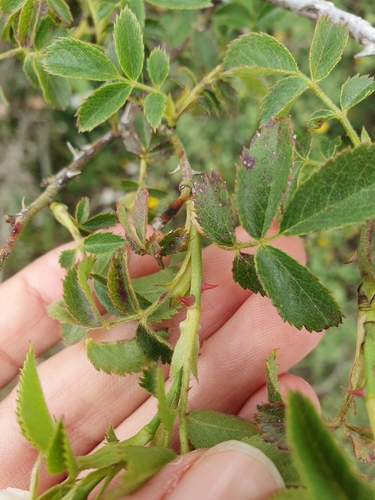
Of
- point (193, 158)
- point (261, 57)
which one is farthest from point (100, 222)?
point (193, 158)

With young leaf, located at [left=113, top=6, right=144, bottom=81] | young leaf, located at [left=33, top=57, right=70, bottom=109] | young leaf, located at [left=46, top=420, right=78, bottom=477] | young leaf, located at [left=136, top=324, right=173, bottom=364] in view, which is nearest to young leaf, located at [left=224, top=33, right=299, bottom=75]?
young leaf, located at [left=113, top=6, right=144, bottom=81]

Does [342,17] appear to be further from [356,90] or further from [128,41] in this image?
[128,41]

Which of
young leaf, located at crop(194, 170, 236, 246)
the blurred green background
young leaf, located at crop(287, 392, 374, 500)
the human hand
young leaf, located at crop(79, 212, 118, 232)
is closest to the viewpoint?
young leaf, located at crop(287, 392, 374, 500)

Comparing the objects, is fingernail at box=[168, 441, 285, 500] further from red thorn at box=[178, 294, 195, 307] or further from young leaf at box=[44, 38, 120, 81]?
young leaf at box=[44, 38, 120, 81]

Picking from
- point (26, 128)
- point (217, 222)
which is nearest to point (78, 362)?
point (217, 222)

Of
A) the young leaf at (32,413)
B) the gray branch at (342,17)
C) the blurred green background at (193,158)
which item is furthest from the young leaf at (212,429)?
the blurred green background at (193,158)
